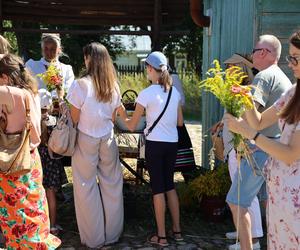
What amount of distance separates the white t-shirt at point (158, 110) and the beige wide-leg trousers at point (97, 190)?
45 cm

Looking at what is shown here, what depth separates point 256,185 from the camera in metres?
4.32

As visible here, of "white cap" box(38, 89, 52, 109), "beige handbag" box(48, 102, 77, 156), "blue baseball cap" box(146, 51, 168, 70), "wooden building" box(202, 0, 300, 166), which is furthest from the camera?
"wooden building" box(202, 0, 300, 166)

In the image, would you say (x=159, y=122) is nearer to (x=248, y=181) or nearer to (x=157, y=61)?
(x=157, y=61)

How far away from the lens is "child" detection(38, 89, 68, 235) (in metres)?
5.08

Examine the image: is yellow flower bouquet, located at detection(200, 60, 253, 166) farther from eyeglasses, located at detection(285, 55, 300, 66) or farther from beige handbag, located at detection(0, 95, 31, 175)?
beige handbag, located at detection(0, 95, 31, 175)

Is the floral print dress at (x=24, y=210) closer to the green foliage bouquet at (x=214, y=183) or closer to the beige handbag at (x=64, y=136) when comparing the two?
the beige handbag at (x=64, y=136)

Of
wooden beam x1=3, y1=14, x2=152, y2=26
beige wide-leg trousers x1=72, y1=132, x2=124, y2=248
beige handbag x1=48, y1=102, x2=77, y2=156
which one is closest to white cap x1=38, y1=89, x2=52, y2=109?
beige handbag x1=48, y1=102, x2=77, y2=156

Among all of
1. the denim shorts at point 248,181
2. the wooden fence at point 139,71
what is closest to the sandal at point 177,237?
the denim shorts at point 248,181

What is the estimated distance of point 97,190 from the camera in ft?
16.5

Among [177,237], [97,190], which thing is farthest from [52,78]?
[177,237]

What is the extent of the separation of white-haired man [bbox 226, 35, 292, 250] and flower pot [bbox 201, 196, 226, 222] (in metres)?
1.42

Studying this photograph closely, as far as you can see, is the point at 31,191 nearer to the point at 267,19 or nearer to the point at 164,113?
the point at 164,113

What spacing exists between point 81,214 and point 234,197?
5.26 feet

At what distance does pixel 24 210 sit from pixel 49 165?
1230 mm
